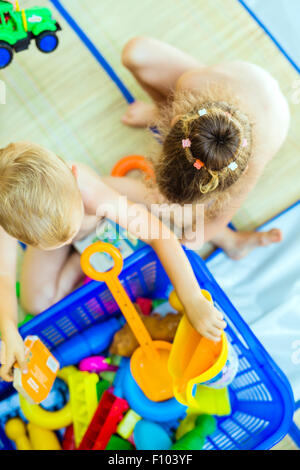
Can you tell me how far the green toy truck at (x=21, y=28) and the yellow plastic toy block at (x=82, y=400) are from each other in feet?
2.27

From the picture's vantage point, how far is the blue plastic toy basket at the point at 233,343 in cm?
68

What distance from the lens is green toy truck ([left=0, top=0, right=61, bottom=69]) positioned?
902mm

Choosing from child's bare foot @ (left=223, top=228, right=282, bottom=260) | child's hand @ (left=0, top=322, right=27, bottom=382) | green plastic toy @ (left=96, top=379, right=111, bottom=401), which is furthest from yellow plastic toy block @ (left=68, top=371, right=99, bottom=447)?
child's bare foot @ (left=223, top=228, right=282, bottom=260)

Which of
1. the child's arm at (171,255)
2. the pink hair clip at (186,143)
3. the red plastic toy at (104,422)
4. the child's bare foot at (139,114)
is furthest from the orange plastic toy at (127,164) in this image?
the red plastic toy at (104,422)

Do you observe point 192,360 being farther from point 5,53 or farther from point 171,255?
point 5,53

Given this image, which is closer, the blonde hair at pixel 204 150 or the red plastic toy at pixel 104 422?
the blonde hair at pixel 204 150

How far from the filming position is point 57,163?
→ 65 cm

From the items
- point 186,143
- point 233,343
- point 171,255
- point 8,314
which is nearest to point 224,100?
point 186,143

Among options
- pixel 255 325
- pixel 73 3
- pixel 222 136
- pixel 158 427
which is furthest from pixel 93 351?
pixel 73 3

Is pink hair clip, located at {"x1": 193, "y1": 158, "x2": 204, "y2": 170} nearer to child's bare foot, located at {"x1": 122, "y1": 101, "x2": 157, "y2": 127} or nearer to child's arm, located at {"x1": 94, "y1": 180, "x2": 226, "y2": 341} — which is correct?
child's arm, located at {"x1": 94, "y1": 180, "x2": 226, "y2": 341}

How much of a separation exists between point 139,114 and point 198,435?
0.71 m

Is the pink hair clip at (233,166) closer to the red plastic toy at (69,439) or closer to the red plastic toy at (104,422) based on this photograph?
the red plastic toy at (104,422)
